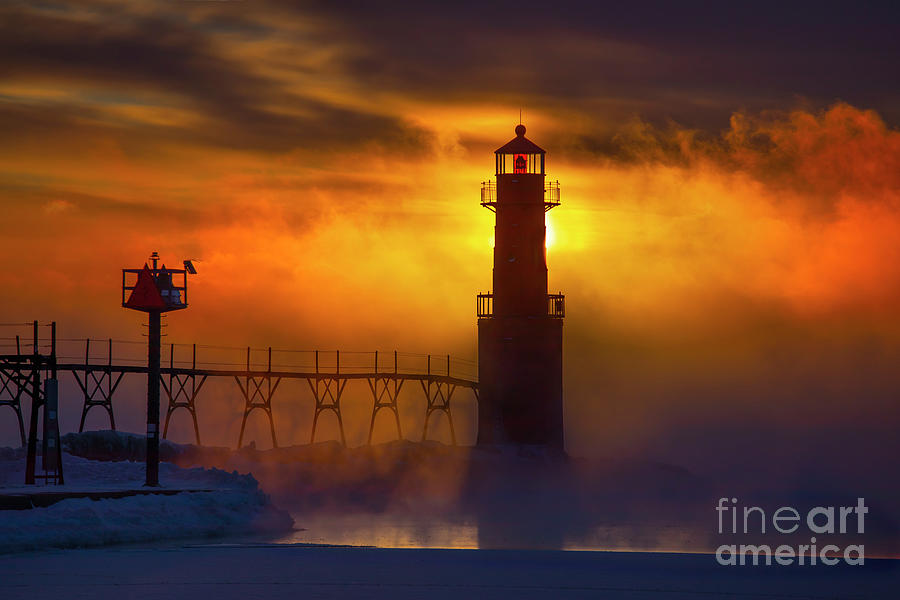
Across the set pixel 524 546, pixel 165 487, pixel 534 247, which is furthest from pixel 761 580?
pixel 534 247

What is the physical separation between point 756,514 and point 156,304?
23.6 metres

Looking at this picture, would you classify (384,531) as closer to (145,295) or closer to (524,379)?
(145,295)

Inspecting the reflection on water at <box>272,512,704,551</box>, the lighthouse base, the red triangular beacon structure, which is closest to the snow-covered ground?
the reflection on water at <box>272,512,704,551</box>

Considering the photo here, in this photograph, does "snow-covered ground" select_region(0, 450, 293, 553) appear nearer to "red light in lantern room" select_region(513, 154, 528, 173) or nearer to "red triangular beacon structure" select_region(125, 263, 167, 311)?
"red triangular beacon structure" select_region(125, 263, 167, 311)

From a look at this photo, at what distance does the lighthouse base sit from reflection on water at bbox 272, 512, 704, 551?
7.81 meters

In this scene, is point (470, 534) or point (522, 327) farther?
point (522, 327)

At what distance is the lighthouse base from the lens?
182 feet

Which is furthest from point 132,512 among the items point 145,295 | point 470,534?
point 470,534

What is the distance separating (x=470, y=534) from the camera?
40.2m

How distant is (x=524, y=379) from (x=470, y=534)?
15784mm

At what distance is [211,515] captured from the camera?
38.9 metres

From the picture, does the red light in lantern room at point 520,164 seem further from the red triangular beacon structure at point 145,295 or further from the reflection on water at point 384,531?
the red triangular beacon structure at point 145,295

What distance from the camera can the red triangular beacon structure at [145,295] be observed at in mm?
40875

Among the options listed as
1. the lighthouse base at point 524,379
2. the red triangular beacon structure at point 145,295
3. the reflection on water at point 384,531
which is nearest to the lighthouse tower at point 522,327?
the lighthouse base at point 524,379
